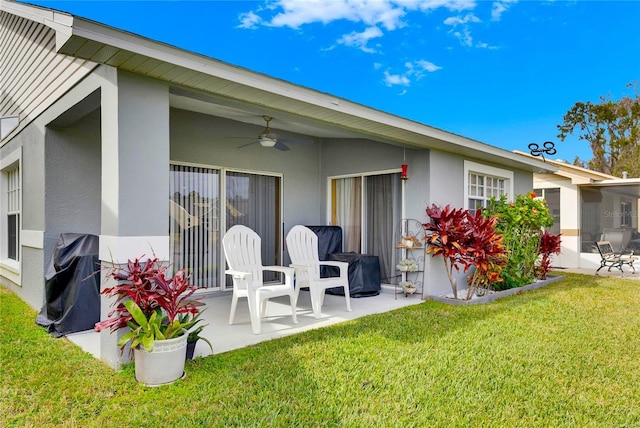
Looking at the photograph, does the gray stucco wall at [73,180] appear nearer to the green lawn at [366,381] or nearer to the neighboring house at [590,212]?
the green lawn at [366,381]

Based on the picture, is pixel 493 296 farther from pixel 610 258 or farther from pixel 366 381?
pixel 610 258

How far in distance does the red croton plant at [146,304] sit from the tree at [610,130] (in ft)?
74.5

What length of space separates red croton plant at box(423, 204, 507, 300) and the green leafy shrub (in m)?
1.19

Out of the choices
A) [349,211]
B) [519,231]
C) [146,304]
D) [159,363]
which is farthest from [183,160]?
[519,231]

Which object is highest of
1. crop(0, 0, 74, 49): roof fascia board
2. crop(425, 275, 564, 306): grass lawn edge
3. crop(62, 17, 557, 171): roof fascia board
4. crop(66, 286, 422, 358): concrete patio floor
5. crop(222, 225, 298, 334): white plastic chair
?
crop(0, 0, 74, 49): roof fascia board

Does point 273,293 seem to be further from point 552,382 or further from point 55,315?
point 552,382

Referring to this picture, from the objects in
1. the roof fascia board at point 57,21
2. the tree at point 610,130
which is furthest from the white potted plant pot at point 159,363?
the tree at point 610,130

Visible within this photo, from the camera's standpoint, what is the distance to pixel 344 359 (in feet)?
11.5

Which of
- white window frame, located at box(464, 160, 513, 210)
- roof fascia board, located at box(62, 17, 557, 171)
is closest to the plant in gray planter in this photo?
roof fascia board, located at box(62, 17, 557, 171)

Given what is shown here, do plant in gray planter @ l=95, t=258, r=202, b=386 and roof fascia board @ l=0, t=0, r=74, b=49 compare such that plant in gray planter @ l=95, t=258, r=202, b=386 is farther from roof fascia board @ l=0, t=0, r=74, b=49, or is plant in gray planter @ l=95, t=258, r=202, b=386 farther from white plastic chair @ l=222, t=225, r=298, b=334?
roof fascia board @ l=0, t=0, r=74, b=49

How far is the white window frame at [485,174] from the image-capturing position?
7207 millimetres

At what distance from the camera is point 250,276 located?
4.34 m

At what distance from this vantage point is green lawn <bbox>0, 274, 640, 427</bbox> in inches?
101

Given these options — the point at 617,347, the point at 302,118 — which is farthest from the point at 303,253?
the point at 617,347
